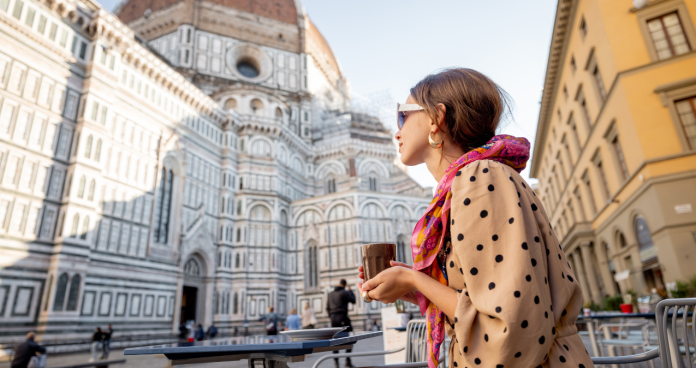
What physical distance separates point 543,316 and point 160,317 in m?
19.4

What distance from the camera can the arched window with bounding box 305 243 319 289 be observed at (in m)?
25.5

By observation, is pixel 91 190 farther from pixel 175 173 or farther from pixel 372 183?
pixel 372 183

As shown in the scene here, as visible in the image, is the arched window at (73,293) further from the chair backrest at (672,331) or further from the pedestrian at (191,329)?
the chair backrest at (672,331)

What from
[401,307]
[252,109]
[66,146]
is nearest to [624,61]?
[401,307]

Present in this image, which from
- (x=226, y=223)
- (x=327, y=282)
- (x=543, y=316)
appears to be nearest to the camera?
(x=543, y=316)

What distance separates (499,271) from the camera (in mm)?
897

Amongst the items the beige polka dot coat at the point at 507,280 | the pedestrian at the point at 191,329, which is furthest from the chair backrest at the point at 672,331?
the pedestrian at the point at 191,329

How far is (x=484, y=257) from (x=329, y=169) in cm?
3070

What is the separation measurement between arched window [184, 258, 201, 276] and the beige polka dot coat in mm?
21217

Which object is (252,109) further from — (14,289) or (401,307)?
(401,307)

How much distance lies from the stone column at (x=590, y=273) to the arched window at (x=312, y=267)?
15357 millimetres

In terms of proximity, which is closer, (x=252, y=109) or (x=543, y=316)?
(x=543, y=316)

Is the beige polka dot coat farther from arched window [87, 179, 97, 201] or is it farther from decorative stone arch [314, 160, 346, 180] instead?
decorative stone arch [314, 160, 346, 180]

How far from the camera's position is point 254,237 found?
78.2 ft
